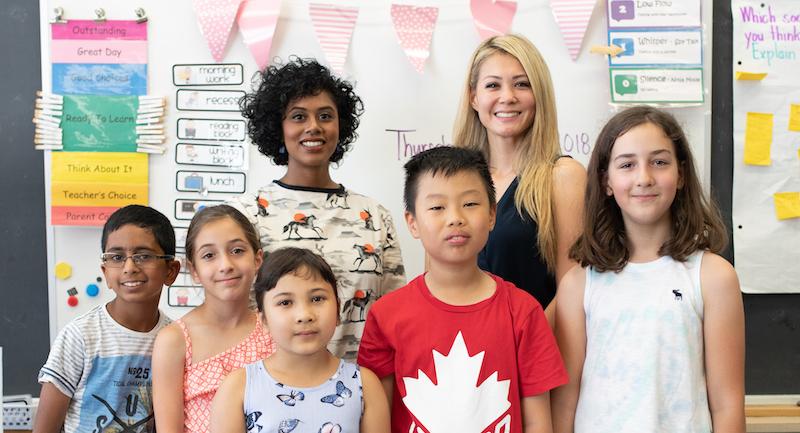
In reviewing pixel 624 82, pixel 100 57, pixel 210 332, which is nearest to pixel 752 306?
pixel 624 82

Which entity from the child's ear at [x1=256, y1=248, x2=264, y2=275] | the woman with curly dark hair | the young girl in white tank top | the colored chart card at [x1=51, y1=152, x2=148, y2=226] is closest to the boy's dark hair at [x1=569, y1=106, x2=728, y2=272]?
the young girl in white tank top

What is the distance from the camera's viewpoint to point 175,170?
2.07 metres

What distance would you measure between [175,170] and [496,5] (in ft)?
3.65

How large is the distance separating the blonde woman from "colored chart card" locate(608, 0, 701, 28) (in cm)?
65

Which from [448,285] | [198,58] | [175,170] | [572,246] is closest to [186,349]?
[448,285]

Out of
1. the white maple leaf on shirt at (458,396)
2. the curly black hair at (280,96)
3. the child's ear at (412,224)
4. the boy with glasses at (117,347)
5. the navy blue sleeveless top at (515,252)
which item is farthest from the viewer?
the curly black hair at (280,96)

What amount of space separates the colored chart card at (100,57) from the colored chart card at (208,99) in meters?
0.12

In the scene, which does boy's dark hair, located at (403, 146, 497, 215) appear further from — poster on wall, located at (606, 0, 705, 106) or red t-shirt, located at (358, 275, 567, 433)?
poster on wall, located at (606, 0, 705, 106)

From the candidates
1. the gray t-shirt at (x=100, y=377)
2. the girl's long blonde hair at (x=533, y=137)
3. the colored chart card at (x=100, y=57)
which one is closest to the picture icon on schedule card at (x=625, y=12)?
the girl's long blonde hair at (x=533, y=137)

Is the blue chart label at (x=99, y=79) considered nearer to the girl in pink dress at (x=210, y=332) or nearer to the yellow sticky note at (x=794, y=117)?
the girl in pink dress at (x=210, y=332)

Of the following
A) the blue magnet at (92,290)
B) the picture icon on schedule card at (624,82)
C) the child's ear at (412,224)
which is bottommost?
the blue magnet at (92,290)

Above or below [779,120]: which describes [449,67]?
above

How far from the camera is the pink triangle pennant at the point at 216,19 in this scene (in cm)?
202

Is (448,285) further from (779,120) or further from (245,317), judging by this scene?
(779,120)
